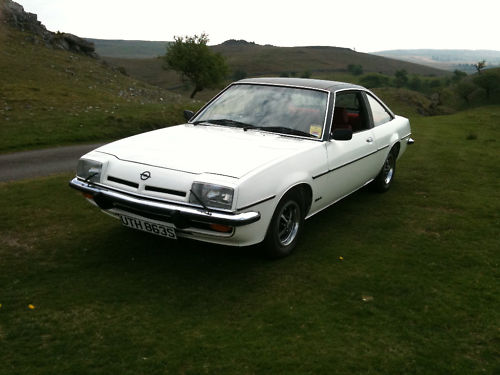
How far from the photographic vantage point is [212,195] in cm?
377

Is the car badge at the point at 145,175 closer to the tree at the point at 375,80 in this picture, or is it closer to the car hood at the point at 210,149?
the car hood at the point at 210,149

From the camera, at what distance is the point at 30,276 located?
13.5 ft

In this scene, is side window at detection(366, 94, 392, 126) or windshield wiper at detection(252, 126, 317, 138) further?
side window at detection(366, 94, 392, 126)

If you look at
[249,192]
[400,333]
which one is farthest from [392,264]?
[249,192]

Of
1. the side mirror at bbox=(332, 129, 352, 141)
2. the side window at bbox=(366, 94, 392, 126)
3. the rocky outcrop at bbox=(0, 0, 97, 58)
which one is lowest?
the side mirror at bbox=(332, 129, 352, 141)

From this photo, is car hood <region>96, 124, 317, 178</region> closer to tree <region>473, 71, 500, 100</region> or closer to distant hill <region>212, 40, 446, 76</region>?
tree <region>473, 71, 500, 100</region>

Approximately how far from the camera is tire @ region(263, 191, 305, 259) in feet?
14.1

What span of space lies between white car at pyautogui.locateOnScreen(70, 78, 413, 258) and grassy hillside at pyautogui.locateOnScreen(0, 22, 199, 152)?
7.86 meters

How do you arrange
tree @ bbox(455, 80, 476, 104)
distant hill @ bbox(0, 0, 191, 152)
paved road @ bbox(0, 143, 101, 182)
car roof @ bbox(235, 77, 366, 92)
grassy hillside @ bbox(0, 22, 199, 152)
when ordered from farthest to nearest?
1. tree @ bbox(455, 80, 476, 104)
2. distant hill @ bbox(0, 0, 191, 152)
3. grassy hillside @ bbox(0, 22, 199, 152)
4. paved road @ bbox(0, 143, 101, 182)
5. car roof @ bbox(235, 77, 366, 92)

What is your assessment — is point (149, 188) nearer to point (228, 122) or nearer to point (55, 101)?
point (228, 122)

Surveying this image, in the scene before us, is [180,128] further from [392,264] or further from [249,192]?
[392,264]

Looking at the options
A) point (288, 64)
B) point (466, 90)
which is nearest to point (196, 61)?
point (466, 90)

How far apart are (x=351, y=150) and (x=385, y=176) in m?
1.97

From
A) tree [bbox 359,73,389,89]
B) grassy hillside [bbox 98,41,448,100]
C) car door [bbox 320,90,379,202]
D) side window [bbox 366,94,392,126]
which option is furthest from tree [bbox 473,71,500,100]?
car door [bbox 320,90,379,202]
